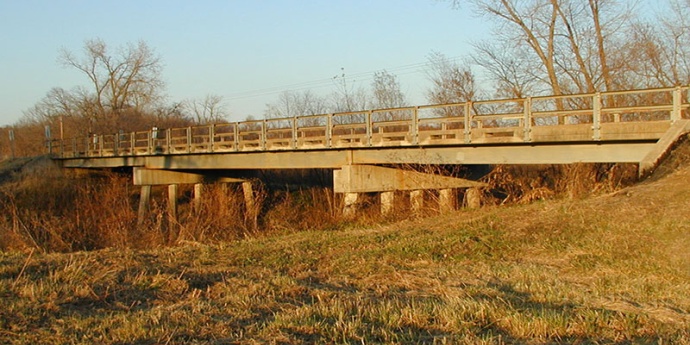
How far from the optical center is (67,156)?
41.5 meters

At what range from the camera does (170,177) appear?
32.8m

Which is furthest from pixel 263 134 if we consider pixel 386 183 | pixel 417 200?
pixel 417 200

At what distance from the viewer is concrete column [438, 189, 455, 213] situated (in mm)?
18312

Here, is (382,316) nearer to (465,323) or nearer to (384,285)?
(465,323)

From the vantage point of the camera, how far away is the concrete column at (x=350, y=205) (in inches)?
801

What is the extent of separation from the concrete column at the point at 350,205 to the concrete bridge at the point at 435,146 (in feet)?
0.12

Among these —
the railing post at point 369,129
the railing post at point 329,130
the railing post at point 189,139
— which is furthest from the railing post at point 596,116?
the railing post at point 189,139

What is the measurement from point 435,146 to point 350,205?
361cm

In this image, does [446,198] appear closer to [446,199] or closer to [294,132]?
[446,199]

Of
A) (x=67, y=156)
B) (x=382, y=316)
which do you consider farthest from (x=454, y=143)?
(x=67, y=156)

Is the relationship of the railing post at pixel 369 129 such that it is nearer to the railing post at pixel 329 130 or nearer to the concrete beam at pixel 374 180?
the concrete beam at pixel 374 180

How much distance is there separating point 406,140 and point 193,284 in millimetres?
12792

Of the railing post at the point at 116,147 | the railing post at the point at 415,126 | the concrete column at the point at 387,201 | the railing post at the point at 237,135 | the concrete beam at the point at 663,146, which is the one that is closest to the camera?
the concrete beam at the point at 663,146

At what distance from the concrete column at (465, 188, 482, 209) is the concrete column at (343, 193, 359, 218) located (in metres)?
3.65
